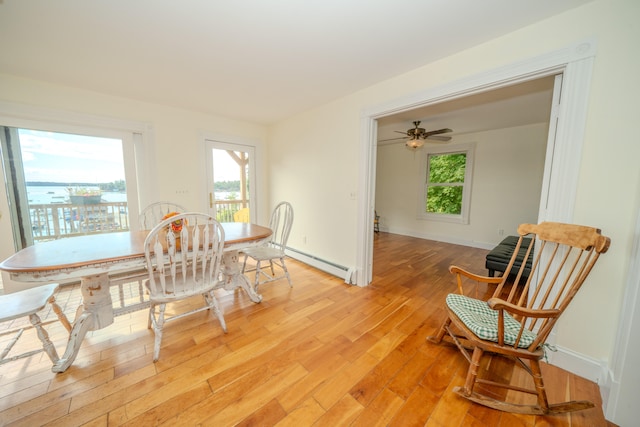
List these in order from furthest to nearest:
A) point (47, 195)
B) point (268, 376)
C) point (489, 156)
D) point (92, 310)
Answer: point (489, 156) < point (47, 195) < point (92, 310) < point (268, 376)

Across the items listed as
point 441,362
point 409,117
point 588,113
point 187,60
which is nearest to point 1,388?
point 187,60

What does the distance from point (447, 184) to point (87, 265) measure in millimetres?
5732

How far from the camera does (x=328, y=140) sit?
311 cm

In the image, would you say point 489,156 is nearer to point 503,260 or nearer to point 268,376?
point 503,260

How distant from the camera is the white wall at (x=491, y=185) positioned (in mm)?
4081

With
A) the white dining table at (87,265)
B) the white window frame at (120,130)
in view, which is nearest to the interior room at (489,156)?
the white dining table at (87,265)

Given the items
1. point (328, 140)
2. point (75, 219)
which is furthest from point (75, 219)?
point (328, 140)

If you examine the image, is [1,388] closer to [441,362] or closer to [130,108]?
[441,362]

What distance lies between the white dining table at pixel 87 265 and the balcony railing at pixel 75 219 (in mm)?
1366

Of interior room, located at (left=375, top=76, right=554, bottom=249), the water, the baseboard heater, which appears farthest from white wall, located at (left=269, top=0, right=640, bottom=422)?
the water

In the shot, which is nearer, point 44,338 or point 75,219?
point 44,338

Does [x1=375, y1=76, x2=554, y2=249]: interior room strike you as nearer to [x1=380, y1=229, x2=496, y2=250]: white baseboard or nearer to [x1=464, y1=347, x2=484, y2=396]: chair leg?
[x1=380, y1=229, x2=496, y2=250]: white baseboard

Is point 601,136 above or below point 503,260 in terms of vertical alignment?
above

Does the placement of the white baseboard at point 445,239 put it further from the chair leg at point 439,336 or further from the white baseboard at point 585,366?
Result: the chair leg at point 439,336
